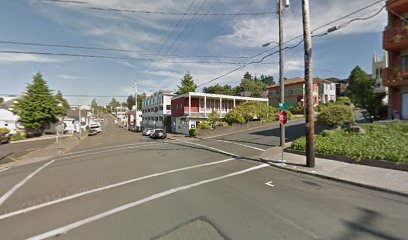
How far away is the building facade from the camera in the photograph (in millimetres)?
17281

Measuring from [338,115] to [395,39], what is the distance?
269 inches

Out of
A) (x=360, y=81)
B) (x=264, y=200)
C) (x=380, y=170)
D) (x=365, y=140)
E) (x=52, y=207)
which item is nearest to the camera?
(x=264, y=200)

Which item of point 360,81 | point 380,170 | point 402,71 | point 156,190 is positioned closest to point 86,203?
point 156,190

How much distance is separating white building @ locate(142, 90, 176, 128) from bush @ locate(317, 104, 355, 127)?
36.4m

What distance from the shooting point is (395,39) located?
691 inches

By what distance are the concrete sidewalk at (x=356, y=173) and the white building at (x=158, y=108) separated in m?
40.9

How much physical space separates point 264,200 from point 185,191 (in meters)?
2.59

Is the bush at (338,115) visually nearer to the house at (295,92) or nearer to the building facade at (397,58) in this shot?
the building facade at (397,58)

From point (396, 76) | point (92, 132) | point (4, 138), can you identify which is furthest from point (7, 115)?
point (396, 76)

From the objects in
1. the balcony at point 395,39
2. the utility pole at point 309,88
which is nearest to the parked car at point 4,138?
the utility pole at point 309,88

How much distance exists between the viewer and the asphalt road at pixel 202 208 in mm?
5074

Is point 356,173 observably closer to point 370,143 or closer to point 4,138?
point 370,143

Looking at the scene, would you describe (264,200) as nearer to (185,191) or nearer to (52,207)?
(185,191)

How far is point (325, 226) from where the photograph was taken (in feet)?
16.9
